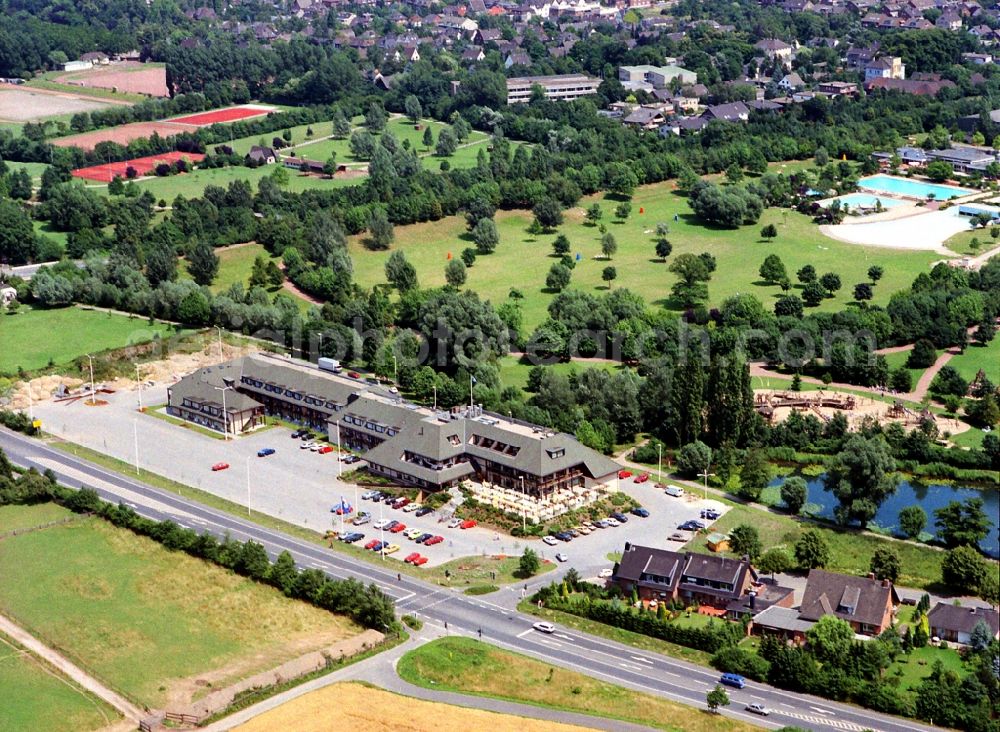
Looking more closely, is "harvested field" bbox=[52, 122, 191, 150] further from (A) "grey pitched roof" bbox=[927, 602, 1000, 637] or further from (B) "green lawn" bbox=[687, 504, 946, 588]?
(A) "grey pitched roof" bbox=[927, 602, 1000, 637]

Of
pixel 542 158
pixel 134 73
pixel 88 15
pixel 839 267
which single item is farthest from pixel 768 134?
pixel 88 15

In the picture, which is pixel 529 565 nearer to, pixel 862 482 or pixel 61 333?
pixel 862 482

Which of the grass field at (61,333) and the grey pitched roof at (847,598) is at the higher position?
the grey pitched roof at (847,598)

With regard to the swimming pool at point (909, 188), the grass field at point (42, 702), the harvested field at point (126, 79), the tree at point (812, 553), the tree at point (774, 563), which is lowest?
the grass field at point (42, 702)

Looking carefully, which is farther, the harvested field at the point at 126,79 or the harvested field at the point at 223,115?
the harvested field at the point at 126,79

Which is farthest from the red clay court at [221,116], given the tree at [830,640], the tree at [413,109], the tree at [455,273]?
the tree at [830,640]

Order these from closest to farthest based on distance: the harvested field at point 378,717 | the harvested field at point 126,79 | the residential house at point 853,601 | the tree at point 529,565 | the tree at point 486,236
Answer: the harvested field at point 378,717 < the residential house at point 853,601 < the tree at point 529,565 < the tree at point 486,236 < the harvested field at point 126,79

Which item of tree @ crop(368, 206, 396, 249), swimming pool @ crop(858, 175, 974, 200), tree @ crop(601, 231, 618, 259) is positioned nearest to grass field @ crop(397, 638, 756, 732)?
tree @ crop(601, 231, 618, 259)

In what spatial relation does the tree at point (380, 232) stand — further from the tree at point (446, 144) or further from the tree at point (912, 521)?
the tree at point (912, 521)
